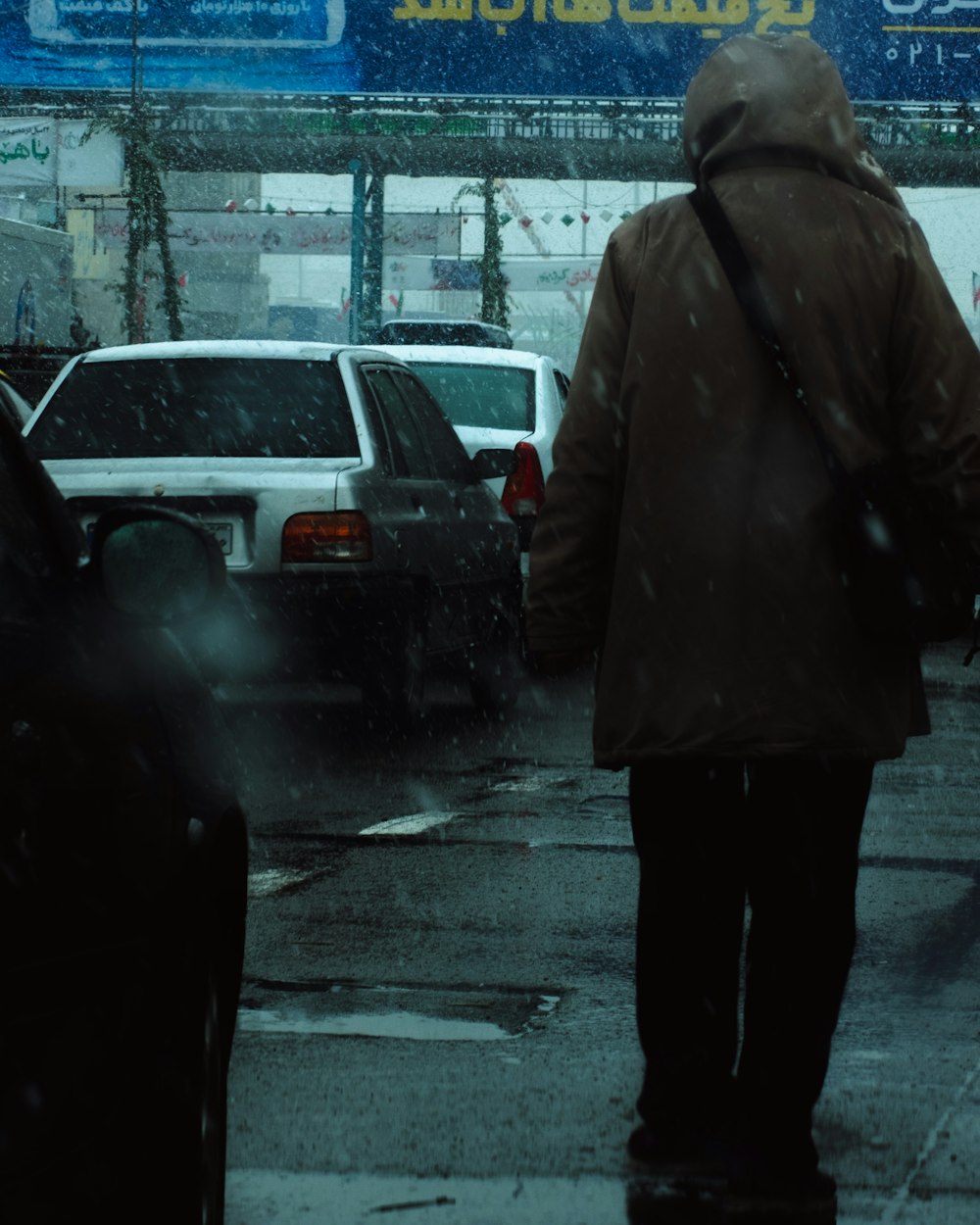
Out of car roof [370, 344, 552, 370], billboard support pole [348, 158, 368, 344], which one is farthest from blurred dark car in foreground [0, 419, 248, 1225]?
billboard support pole [348, 158, 368, 344]

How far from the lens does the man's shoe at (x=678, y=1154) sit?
144 inches

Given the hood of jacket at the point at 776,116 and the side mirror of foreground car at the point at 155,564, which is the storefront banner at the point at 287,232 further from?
the side mirror of foreground car at the point at 155,564

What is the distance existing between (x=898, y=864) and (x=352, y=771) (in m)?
2.71

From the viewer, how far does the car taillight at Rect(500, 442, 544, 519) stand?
41.4 ft

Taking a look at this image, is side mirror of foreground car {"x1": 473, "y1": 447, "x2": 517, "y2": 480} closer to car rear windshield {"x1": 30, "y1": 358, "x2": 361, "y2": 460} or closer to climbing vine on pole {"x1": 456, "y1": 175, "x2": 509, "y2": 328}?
car rear windshield {"x1": 30, "y1": 358, "x2": 361, "y2": 460}

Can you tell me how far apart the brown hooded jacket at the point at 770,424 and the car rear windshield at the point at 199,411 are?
19.0 feet

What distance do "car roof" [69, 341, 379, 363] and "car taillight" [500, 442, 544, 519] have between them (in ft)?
9.62

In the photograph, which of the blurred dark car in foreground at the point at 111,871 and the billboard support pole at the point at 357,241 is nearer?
the blurred dark car in foreground at the point at 111,871

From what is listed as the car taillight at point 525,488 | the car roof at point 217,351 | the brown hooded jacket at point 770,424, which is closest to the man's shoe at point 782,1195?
the brown hooded jacket at point 770,424

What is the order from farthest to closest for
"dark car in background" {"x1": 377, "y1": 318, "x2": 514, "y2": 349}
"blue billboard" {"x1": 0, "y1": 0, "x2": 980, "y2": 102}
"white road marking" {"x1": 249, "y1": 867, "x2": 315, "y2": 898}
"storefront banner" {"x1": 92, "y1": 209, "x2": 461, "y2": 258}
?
"storefront banner" {"x1": 92, "y1": 209, "x2": 461, "y2": 258} → "blue billboard" {"x1": 0, "y1": 0, "x2": 980, "y2": 102} → "dark car in background" {"x1": 377, "y1": 318, "x2": 514, "y2": 349} → "white road marking" {"x1": 249, "y1": 867, "x2": 315, "y2": 898}

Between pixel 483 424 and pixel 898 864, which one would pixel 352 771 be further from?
pixel 483 424

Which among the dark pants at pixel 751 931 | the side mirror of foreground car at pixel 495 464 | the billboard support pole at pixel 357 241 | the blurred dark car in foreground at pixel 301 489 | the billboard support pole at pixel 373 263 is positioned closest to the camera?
the dark pants at pixel 751 931

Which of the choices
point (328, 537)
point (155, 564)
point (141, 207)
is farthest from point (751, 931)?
point (141, 207)

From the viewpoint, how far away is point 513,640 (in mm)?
11055
